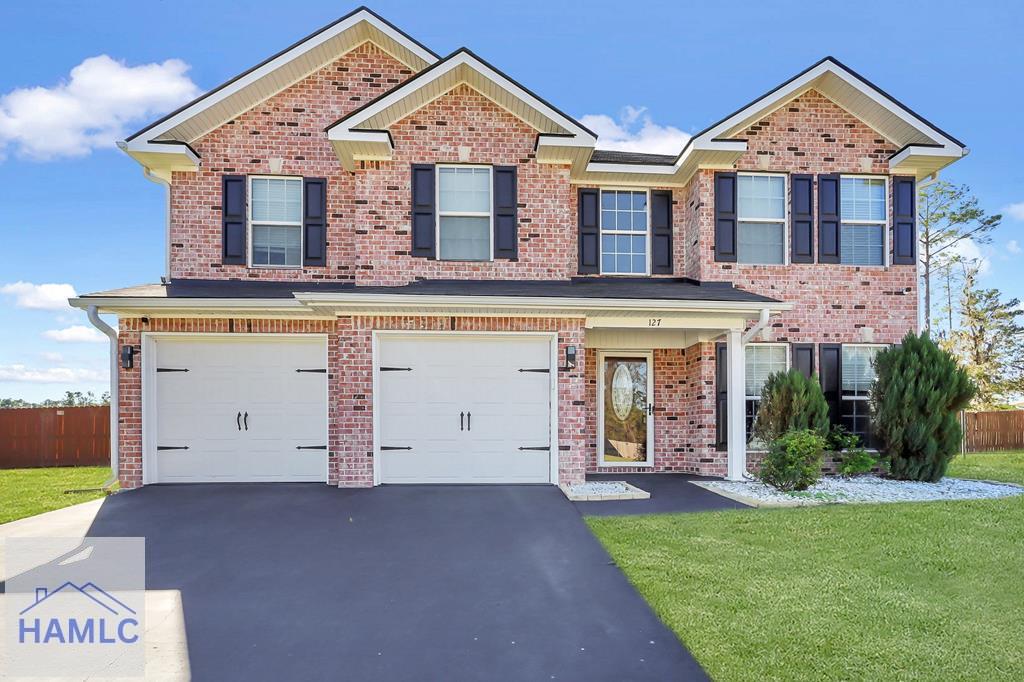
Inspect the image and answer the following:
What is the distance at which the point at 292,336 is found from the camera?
962 centimetres

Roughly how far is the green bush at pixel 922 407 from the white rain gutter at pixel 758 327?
2.41m

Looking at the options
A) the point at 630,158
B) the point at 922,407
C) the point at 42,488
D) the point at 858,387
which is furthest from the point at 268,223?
the point at 922,407

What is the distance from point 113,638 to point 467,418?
17.6ft

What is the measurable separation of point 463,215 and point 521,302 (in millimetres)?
2110

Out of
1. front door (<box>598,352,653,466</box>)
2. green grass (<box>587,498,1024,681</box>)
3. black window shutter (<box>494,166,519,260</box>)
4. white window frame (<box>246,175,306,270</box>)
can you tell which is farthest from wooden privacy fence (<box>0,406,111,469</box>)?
green grass (<box>587,498,1024,681</box>)

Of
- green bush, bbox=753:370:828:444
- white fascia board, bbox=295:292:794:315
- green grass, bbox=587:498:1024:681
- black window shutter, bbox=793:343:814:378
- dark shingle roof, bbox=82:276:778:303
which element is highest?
dark shingle roof, bbox=82:276:778:303

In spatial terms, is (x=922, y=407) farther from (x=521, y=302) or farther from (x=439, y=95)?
(x=439, y=95)

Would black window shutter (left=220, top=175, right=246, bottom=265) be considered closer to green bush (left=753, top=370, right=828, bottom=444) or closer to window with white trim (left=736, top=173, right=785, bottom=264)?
window with white trim (left=736, top=173, right=785, bottom=264)

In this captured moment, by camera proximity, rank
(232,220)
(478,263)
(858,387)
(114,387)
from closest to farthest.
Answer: (114,387) < (478,263) < (232,220) < (858,387)

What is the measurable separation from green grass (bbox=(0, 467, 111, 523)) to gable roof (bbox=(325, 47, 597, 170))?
663 cm

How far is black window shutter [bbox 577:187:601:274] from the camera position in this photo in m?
11.1

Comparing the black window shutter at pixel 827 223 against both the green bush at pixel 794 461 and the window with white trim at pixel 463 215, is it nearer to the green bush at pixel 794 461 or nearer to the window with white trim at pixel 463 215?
the green bush at pixel 794 461

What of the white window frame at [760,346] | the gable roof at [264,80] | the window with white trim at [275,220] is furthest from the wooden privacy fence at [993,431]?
the window with white trim at [275,220]

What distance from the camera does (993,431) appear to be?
18.8 metres
